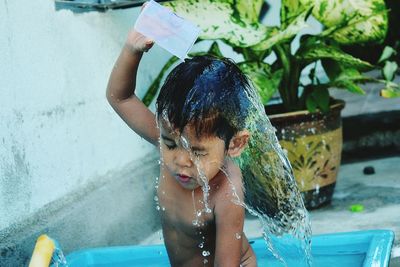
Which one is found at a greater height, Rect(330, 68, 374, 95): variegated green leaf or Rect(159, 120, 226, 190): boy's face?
Rect(159, 120, 226, 190): boy's face

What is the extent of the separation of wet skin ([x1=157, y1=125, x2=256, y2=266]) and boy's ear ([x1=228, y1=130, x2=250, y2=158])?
1.1 inches

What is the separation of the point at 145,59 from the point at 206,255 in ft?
4.52

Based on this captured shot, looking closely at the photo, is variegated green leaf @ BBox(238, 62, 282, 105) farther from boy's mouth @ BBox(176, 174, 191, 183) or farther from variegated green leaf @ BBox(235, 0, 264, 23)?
boy's mouth @ BBox(176, 174, 191, 183)

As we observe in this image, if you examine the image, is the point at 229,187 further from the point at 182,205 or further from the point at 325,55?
the point at 325,55

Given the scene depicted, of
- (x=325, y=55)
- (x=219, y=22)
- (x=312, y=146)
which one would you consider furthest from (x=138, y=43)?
(x=312, y=146)

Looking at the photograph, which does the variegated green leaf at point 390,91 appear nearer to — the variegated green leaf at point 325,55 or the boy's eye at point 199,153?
the variegated green leaf at point 325,55

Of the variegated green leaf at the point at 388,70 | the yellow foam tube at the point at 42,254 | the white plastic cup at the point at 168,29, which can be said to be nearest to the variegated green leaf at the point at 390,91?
the variegated green leaf at the point at 388,70

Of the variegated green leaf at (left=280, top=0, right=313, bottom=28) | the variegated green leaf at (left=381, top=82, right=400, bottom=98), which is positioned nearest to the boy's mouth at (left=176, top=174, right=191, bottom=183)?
the variegated green leaf at (left=280, top=0, right=313, bottom=28)

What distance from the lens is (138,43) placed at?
204 cm

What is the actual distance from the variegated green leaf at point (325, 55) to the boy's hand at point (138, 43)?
4.30ft

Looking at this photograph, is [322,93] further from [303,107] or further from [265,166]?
[265,166]

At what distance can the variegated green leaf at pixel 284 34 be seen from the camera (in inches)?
121

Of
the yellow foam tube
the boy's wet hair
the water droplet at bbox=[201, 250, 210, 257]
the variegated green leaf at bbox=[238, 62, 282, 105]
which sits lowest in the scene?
the water droplet at bbox=[201, 250, 210, 257]

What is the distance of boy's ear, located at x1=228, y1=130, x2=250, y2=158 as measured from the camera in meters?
2.11
